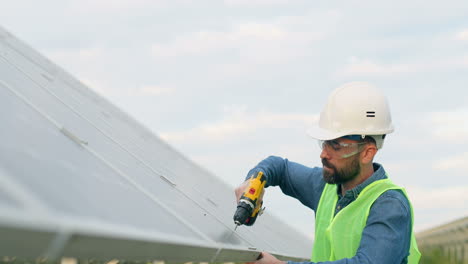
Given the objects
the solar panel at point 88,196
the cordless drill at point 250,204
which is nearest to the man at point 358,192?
the cordless drill at point 250,204

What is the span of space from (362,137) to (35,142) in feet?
10.6

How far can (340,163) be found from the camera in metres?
6.44

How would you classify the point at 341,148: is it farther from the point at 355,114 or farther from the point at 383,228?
the point at 383,228

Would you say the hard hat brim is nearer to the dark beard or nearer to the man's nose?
the man's nose

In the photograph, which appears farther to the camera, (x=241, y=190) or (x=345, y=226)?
(x=241, y=190)

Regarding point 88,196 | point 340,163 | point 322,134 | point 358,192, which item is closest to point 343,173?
point 340,163

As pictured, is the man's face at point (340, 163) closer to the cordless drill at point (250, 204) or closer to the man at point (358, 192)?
the man at point (358, 192)

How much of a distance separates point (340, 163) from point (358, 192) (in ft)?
0.99

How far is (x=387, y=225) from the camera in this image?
6.00 meters

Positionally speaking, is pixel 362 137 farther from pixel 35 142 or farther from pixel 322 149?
pixel 35 142

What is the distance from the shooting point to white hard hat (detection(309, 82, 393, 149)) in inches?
263

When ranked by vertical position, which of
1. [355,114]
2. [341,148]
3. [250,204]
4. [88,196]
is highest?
[355,114]

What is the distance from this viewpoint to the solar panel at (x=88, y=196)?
3.21 m

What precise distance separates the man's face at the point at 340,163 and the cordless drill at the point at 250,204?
1.95ft
